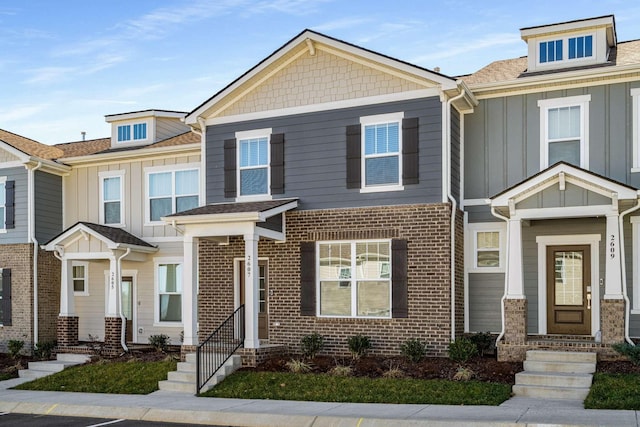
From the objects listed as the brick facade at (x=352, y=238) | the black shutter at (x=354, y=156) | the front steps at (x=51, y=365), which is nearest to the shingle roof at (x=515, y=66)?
the black shutter at (x=354, y=156)

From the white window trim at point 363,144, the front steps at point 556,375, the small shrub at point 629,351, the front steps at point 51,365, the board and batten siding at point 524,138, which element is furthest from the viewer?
the front steps at point 51,365

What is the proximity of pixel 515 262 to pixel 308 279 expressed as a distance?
4.82m

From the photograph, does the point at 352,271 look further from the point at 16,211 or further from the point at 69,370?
the point at 16,211

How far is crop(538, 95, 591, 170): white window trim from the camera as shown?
16.4 m

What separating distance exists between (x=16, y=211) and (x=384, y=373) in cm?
1298

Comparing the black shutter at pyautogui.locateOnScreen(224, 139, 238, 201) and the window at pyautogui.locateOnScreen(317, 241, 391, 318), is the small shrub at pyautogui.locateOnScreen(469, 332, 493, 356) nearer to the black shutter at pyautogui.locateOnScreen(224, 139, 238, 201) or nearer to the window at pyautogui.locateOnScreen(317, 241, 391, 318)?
the window at pyautogui.locateOnScreen(317, 241, 391, 318)

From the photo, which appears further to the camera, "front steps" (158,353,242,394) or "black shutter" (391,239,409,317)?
"black shutter" (391,239,409,317)

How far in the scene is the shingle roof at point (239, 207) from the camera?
680 inches

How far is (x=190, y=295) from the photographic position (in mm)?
17859

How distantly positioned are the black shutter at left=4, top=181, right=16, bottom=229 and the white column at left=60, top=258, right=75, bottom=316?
2.48 meters

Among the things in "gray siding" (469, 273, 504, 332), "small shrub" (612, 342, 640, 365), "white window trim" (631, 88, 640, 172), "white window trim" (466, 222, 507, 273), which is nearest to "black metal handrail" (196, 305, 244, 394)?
"gray siding" (469, 273, 504, 332)

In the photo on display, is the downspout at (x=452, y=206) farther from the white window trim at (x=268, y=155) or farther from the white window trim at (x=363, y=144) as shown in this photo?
the white window trim at (x=268, y=155)

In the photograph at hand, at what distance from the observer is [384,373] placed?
599 inches

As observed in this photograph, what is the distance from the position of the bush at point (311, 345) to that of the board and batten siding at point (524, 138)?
15.4 ft
